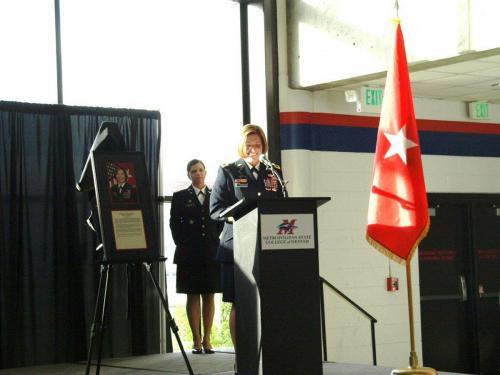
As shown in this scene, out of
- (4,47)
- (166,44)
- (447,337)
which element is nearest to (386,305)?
(447,337)

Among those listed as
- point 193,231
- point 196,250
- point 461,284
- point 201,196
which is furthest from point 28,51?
point 461,284

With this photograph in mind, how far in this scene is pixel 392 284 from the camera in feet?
30.2

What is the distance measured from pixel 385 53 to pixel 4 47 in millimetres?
2990

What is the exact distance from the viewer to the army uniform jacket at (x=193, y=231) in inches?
301

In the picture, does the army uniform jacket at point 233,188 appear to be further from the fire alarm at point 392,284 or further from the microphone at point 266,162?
the fire alarm at point 392,284

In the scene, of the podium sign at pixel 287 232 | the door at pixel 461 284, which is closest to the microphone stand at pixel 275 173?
the podium sign at pixel 287 232

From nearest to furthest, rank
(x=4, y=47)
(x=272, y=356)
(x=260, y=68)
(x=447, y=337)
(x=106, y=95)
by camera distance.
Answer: (x=272, y=356) → (x=4, y=47) → (x=106, y=95) → (x=260, y=68) → (x=447, y=337)

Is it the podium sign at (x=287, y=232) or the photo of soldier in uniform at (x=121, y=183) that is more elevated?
the photo of soldier in uniform at (x=121, y=183)

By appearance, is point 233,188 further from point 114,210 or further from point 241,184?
point 114,210

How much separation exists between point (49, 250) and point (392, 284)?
11.5 ft

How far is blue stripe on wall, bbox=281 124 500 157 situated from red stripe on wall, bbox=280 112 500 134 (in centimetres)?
4

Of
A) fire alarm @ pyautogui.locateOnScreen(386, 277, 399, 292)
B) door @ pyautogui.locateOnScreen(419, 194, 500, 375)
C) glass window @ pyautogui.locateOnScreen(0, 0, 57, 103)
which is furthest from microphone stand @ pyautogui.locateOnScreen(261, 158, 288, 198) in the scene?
door @ pyautogui.locateOnScreen(419, 194, 500, 375)

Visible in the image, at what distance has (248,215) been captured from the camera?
4.83m

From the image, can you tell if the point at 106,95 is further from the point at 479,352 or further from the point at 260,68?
the point at 479,352
